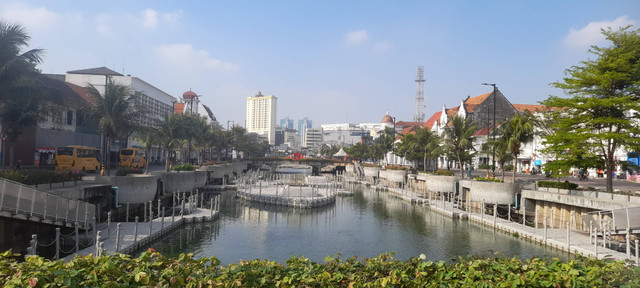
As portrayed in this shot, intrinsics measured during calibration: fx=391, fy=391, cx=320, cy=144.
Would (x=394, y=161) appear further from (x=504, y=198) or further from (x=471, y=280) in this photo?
(x=471, y=280)

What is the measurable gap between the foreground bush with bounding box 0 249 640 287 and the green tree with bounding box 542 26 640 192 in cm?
2459

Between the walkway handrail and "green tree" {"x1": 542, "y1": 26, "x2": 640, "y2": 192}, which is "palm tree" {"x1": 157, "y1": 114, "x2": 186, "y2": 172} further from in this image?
"green tree" {"x1": 542, "y1": 26, "x2": 640, "y2": 192}

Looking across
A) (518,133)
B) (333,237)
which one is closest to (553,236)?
(518,133)

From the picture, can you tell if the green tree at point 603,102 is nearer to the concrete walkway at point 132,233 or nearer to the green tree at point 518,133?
the green tree at point 518,133

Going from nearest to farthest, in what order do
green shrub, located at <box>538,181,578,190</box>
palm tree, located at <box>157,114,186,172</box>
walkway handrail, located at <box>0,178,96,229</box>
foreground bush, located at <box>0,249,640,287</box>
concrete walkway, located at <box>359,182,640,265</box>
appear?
1. foreground bush, located at <box>0,249,640,287</box>
2. walkway handrail, located at <box>0,178,96,229</box>
3. concrete walkway, located at <box>359,182,640,265</box>
4. green shrub, located at <box>538,181,578,190</box>
5. palm tree, located at <box>157,114,186,172</box>

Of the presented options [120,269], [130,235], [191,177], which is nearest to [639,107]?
[120,269]

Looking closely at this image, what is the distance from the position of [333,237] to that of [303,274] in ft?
82.2

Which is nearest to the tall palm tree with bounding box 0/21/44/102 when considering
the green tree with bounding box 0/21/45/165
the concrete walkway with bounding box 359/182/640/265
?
the green tree with bounding box 0/21/45/165

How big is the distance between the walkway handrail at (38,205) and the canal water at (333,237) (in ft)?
16.9

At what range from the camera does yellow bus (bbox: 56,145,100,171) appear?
4359 centimetres

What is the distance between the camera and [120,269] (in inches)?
294

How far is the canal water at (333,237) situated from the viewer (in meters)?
26.3

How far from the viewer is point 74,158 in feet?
145

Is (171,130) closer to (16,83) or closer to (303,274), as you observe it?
(16,83)
